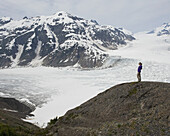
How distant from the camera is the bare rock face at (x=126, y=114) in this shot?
11.4m

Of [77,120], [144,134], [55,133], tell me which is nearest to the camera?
[144,134]

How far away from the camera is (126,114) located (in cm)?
1419

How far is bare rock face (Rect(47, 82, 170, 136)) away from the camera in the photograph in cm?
1139

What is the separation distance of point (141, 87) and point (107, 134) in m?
6.58

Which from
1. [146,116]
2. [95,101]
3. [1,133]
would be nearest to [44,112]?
[95,101]

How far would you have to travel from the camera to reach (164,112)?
11719 millimetres

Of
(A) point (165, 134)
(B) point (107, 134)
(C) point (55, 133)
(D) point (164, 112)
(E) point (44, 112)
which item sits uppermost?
(D) point (164, 112)

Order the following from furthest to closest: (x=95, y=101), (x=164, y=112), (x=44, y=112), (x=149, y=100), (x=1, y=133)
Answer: (x=44, y=112) → (x=95, y=101) → (x=149, y=100) → (x=1, y=133) → (x=164, y=112)

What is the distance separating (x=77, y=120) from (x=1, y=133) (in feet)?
24.2

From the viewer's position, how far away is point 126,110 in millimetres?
14727

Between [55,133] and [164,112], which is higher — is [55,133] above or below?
below

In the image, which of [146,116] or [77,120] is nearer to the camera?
[146,116]

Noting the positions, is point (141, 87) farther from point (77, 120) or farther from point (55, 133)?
point (55, 133)

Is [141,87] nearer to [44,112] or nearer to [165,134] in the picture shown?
[165,134]
